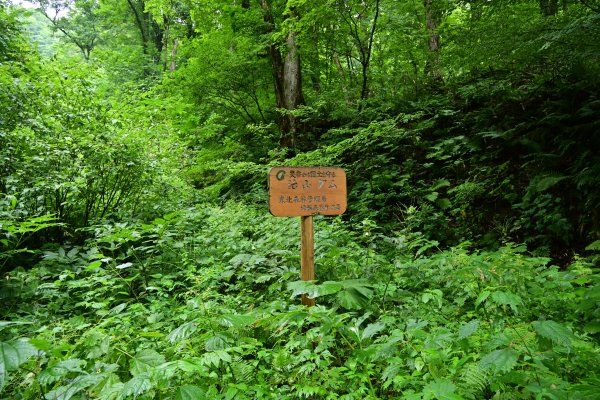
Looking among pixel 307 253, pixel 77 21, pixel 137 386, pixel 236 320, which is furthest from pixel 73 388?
pixel 77 21

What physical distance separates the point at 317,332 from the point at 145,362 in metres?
1.07

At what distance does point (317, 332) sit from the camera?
7.58 feet

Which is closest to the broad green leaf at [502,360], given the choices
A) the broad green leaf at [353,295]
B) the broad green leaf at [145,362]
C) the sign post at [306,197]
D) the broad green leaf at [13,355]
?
the broad green leaf at [353,295]

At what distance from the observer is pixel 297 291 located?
2117 mm

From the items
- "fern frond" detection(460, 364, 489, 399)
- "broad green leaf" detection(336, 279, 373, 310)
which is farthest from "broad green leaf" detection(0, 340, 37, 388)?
"fern frond" detection(460, 364, 489, 399)

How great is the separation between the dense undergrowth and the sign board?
638 millimetres

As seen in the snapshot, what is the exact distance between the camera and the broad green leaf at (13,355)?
129cm

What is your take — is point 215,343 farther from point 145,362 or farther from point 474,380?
point 474,380

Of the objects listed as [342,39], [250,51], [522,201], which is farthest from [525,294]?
[250,51]

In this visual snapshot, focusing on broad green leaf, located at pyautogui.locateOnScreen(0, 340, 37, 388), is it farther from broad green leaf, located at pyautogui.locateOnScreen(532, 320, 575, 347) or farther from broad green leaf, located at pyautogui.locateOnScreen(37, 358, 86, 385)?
broad green leaf, located at pyautogui.locateOnScreen(532, 320, 575, 347)

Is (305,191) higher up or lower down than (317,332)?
higher up

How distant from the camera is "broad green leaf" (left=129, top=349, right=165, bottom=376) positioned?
1.90 m

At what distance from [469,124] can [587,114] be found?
6.19 feet

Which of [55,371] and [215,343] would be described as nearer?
[55,371]
